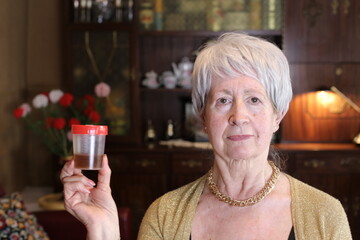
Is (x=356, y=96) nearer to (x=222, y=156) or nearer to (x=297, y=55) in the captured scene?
(x=297, y=55)

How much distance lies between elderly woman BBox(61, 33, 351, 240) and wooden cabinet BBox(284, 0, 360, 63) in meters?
2.75

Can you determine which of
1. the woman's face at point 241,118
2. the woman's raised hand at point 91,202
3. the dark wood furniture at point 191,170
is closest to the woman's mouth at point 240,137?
the woman's face at point 241,118

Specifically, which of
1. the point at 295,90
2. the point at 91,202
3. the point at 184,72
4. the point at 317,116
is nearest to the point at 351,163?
the point at 317,116

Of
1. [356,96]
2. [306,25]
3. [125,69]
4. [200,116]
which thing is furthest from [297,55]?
[200,116]

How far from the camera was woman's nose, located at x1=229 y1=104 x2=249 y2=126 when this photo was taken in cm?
157

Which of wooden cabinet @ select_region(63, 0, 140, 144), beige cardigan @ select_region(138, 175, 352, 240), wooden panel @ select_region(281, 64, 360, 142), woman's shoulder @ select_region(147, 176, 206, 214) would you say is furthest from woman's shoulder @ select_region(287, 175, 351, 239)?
wooden panel @ select_region(281, 64, 360, 142)

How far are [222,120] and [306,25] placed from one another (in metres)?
2.91

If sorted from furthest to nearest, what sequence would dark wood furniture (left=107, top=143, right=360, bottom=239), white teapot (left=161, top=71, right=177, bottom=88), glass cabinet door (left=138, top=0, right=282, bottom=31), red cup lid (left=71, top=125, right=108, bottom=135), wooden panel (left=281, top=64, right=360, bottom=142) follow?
wooden panel (left=281, top=64, right=360, bottom=142) → white teapot (left=161, top=71, right=177, bottom=88) → glass cabinet door (left=138, top=0, right=282, bottom=31) → dark wood furniture (left=107, top=143, right=360, bottom=239) → red cup lid (left=71, top=125, right=108, bottom=135)

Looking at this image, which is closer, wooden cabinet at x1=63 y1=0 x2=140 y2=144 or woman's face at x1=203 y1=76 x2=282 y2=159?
woman's face at x1=203 y1=76 x2=282 y2=159

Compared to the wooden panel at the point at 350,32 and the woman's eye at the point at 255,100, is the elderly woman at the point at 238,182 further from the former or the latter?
the wooden panel at the point at 350,32

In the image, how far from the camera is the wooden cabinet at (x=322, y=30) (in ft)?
14.0

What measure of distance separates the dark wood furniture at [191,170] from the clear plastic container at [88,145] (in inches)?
105

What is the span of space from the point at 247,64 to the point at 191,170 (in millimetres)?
2614

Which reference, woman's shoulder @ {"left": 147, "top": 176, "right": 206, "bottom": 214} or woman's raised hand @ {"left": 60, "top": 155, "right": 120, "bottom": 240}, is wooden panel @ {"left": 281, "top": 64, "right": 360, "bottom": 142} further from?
woman's raised hand @ {"left": 60, "top": 155, "right": 120, "bottom": 240}
